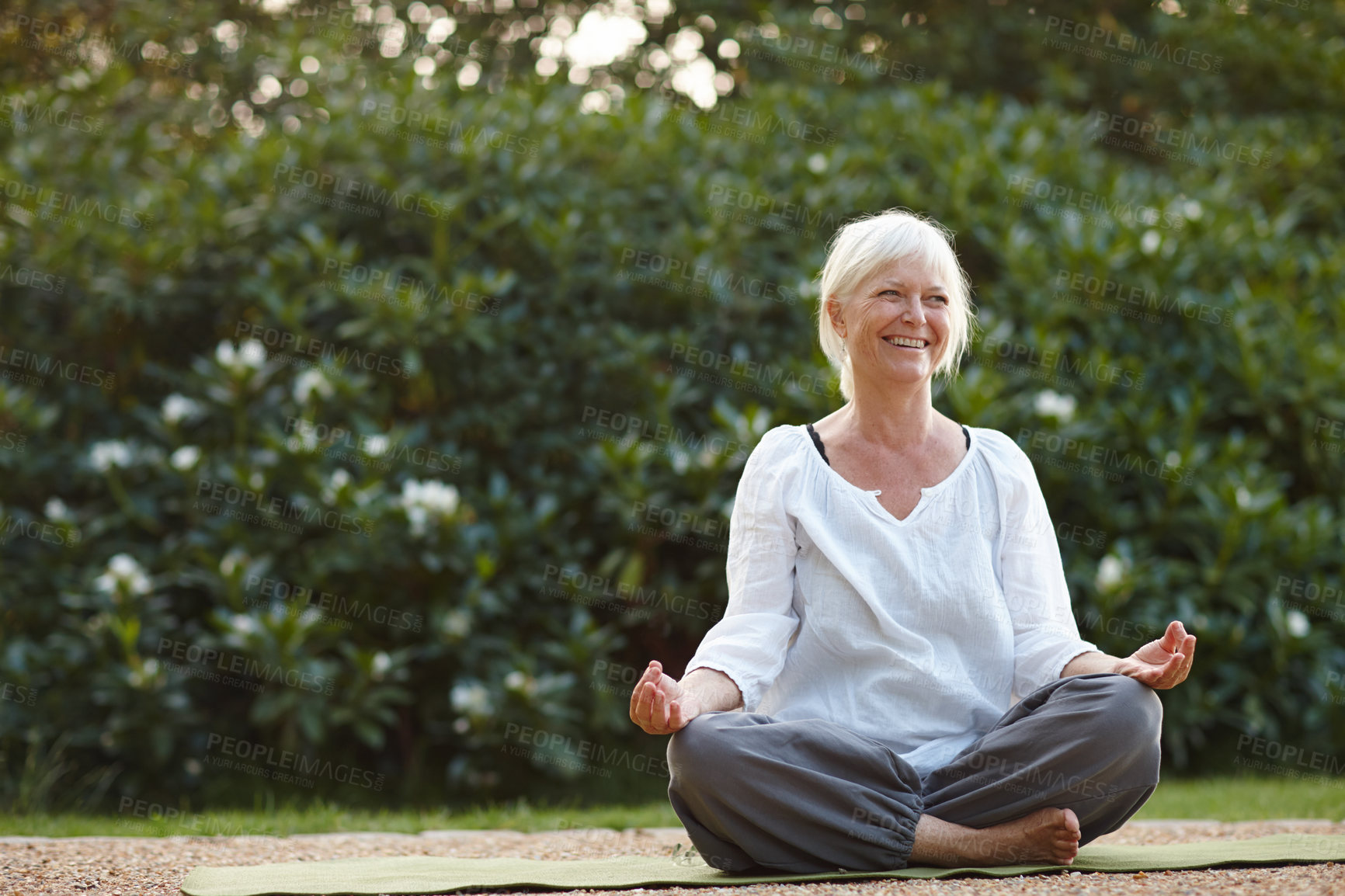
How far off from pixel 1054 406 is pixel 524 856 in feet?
9.25

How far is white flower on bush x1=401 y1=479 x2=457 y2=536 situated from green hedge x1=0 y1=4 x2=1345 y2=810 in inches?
0.6

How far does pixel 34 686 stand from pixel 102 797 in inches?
19.9

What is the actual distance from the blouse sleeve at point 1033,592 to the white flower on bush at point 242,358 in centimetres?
320

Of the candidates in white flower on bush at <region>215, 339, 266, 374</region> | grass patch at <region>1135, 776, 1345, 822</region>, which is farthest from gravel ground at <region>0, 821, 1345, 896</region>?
white flower on bush at <region>215, 339, 266, 374</region>

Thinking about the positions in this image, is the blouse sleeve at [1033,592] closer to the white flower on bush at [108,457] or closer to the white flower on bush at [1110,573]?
the white flower on bush at [1110,573]

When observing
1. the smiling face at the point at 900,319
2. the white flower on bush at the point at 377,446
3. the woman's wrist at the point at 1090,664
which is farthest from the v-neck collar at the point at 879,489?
the white flower on bush at the point at 377,446

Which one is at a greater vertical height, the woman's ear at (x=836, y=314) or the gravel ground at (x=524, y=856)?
the woman's ear at (x=836, y=314)

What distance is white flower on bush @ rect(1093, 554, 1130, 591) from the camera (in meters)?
4.77

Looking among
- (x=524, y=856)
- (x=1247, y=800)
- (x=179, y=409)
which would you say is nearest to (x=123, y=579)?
(x=179, y=409)

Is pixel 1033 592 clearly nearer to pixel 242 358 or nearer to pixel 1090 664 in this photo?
pixel 1090 664

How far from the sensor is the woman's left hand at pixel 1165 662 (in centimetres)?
256

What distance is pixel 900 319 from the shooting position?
2.94m

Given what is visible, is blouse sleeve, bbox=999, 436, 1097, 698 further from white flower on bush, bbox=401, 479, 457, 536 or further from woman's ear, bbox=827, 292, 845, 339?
white flower on bush, bbox=401, 479, 457, 536

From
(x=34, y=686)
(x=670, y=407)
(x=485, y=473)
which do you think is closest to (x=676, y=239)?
(x=670, y=407)
